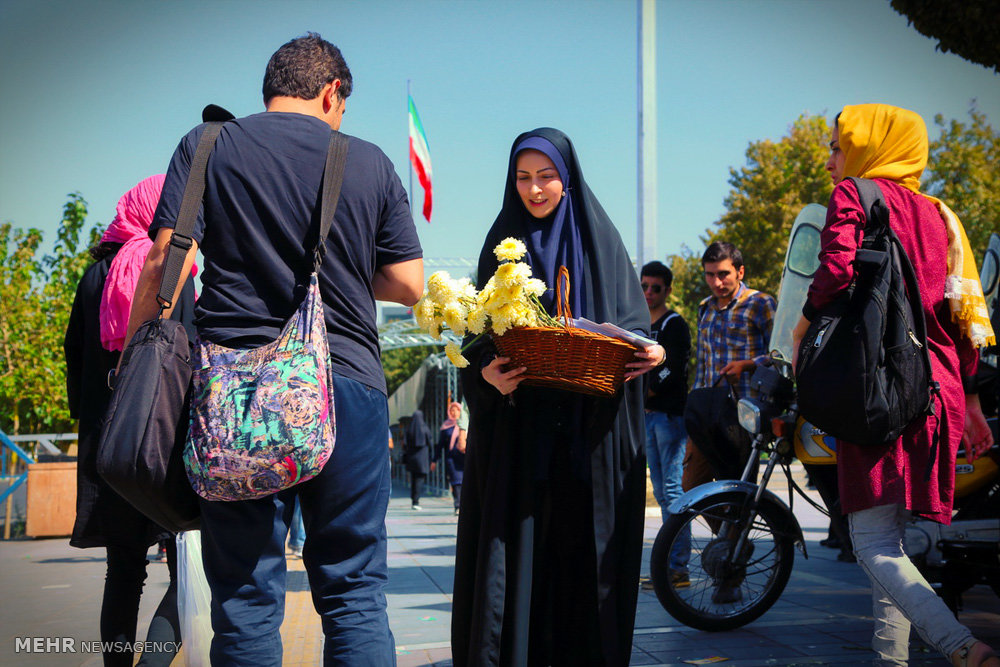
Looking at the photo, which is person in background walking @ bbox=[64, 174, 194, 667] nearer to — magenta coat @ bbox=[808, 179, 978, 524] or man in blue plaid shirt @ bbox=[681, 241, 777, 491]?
magenta coat @ bbox=[808, 179, 978, 524]

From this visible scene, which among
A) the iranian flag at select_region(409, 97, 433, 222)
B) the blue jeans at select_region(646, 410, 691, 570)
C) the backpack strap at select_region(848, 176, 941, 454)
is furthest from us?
the iranian flag at select_region(409, 97, 433, 222)

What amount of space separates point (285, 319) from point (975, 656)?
2.30m

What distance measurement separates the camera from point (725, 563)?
4.28m

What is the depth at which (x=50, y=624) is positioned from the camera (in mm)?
5020

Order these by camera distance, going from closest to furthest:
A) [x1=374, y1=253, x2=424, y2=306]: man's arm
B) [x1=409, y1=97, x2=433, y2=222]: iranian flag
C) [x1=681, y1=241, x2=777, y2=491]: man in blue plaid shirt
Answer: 1. [x1=374, y1=253, x2=424, y2=306]: man's arm
2. [x1=681, y1=241, x2=777, y2=491]: man in blue plaid shirt
3. [x1=409, y1=97, x2=433, y2=222]: iranian flag

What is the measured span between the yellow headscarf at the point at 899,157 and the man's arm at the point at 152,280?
8.50 ft

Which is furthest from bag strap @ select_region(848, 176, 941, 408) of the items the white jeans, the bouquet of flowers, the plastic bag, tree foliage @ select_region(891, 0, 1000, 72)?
tree foliage @ select_region(891, 0, 1000, 72)

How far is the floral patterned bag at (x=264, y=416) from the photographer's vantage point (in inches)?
79.9

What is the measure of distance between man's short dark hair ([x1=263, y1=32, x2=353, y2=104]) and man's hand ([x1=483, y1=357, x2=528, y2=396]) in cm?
105

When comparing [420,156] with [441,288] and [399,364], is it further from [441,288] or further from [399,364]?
[399,364]

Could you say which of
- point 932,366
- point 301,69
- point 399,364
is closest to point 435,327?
point 301,69

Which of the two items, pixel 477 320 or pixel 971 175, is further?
pixel 971 175

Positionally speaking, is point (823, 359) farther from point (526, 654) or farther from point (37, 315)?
point (37, 315)

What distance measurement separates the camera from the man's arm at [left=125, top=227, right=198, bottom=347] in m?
2.25
